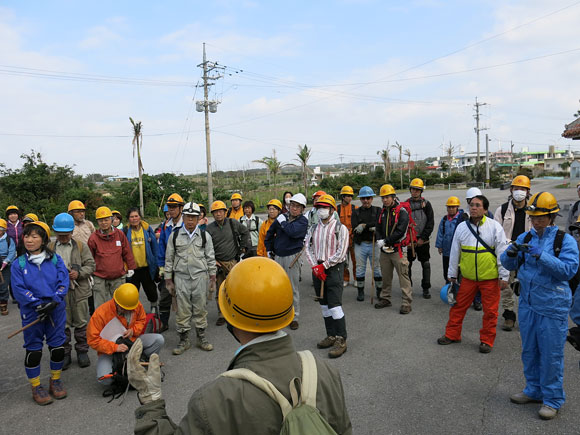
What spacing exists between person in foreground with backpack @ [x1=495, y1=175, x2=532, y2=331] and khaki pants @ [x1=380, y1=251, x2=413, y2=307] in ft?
4.52

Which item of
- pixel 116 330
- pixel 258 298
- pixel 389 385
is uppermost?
pixel 258 298

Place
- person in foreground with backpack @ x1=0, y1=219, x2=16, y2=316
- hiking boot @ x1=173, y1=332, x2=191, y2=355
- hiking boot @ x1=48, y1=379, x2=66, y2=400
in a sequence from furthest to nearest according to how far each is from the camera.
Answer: person in foreground with backpack @ x1=0, y1=219, x2=16, y2=316, hiking boot @ x1=173, y1=332, x2=191, y2=355, hiking boot @ x1=48, y1=379, x2=66, y2=400

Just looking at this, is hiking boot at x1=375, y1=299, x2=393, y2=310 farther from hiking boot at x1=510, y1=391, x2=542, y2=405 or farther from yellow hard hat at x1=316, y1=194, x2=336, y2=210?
hiking boot at x1=510, y1=391, x2=542, y2=405

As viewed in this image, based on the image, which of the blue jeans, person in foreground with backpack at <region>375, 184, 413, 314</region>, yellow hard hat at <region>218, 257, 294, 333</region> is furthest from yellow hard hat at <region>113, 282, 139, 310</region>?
the blue jeans

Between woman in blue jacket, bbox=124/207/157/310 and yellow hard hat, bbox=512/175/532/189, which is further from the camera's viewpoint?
woman in blue jacket, bbox=124/207/157/310

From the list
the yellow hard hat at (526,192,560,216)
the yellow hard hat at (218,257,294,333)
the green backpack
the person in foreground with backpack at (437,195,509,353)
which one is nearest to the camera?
the green backpack

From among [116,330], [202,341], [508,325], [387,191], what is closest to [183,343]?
[202,341]

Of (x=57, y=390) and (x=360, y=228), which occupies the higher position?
(x=360, y=228)

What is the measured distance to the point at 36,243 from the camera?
13.6 feet

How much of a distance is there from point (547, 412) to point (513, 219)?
321 centimetres

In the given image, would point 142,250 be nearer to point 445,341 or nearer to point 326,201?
point 326,201

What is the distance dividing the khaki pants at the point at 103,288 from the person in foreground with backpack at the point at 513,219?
18.1 ft

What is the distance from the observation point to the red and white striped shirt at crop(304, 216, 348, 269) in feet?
17.0

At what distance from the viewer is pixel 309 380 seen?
1435 mm
